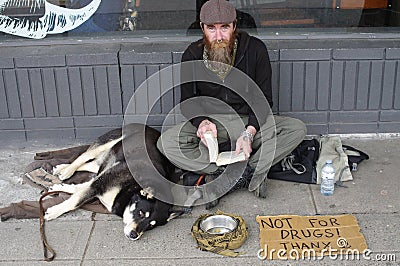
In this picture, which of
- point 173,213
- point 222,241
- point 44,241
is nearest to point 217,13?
point 173,213

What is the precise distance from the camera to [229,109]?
13.7ft

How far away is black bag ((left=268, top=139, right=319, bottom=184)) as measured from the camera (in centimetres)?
421

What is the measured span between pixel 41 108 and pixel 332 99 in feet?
8.47

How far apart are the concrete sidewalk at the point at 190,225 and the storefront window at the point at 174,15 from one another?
135 cm

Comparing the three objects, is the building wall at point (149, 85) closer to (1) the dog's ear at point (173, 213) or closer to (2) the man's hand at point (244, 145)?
(2) the man's hand at point (244, 145)

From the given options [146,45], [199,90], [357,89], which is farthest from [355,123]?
[146,45]

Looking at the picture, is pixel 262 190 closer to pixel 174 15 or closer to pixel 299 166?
pixel 299 166

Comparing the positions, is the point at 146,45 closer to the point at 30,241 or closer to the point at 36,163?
the point at 36,163

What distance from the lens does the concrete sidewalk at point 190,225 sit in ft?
11.0

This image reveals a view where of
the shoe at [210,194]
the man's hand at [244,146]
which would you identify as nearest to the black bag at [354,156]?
the man's hand at [244,146]

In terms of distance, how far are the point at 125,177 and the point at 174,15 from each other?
1.74m

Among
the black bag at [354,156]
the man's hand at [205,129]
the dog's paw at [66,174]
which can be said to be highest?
the man's hand at [205,129]

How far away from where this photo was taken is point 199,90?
4.19 meters

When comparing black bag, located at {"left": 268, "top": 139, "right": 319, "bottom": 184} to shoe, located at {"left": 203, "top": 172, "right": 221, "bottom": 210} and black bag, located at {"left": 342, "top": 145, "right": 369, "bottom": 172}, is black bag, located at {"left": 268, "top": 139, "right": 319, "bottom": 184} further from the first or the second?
shoe, located at {"left": 203, "top": 172, "right": 221, "bottom": 210}
